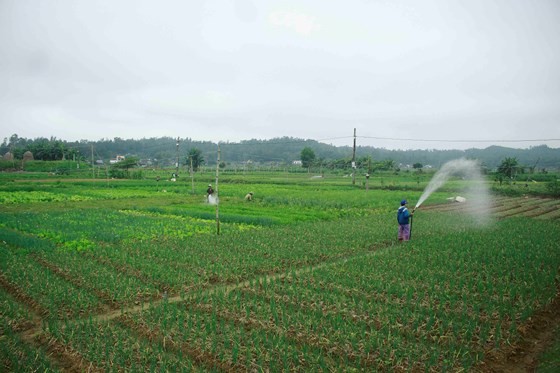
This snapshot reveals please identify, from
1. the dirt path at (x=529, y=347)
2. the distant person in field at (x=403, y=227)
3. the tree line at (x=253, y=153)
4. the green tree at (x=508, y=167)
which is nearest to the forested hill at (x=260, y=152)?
the tree line at (x=253, y=153)

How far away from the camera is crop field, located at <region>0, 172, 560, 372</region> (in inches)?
278

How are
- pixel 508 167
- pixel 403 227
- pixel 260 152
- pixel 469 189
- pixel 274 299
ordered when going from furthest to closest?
pixel 260 152, pixel 508 167, pixel 469 189, pixel 403 227, pixel 274 299

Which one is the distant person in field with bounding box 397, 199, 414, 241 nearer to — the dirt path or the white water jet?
the white water jet

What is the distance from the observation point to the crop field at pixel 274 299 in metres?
7.07

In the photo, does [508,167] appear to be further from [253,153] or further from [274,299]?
[253,153]

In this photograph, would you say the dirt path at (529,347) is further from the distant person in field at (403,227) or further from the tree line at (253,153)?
the tree line at (253,153)

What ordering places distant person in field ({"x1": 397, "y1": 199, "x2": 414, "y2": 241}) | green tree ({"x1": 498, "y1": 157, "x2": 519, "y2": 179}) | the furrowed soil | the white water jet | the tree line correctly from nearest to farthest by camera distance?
the furrowed soil < distant person in field ({"x1": 397, "y1": 199, "x2": 414, "y2": 241}) < the white water jet < green tree ({"x1": 498, "y1": 157, "x2": 519, "y2": 179}) < the tree line

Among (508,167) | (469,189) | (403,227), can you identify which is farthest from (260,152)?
(403,227)

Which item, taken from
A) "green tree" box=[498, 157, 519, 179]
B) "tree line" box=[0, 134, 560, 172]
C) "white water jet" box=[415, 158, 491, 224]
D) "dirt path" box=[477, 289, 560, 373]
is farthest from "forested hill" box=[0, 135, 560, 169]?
"dirt path" box=[477, 289, 560, 373]

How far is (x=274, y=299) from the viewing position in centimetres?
966

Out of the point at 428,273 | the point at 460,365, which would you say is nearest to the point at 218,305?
the point at 460,365

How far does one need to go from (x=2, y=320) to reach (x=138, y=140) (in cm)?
18268

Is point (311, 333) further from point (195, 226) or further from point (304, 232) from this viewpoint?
point (195, 226)

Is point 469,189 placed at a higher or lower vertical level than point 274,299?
higher
